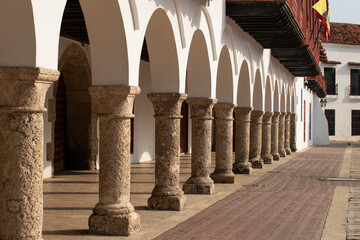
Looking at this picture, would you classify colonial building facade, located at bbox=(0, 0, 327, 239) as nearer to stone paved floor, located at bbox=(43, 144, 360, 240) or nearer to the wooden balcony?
the wooden balcony

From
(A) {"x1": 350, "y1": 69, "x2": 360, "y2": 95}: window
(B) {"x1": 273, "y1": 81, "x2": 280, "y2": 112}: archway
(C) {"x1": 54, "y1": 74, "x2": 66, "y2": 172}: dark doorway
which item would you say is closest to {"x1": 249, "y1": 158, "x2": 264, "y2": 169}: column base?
(B) {"x1": 273, "y1": 81, "x2": 280, "y2": 112}: archway

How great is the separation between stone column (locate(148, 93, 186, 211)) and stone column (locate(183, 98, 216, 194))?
1.96 metres

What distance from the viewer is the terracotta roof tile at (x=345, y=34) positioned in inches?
1964

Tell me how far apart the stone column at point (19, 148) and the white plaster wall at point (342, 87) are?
149ft

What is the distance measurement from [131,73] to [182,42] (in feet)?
8.84

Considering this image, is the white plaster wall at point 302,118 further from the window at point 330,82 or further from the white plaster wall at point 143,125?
the white plaster wall at point 143,125

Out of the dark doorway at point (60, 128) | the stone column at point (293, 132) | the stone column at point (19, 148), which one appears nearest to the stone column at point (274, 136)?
the stone column at point (293, 132)

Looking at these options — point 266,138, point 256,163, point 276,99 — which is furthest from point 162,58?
point 276,99

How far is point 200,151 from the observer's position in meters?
12.0

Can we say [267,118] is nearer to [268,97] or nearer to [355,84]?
[268,97]

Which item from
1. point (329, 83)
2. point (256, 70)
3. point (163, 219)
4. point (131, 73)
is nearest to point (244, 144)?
point (256, 70)

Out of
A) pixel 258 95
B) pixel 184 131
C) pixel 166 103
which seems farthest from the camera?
pixel 184 131

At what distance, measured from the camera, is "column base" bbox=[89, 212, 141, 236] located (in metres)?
7.73

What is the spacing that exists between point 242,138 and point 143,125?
192 inches
